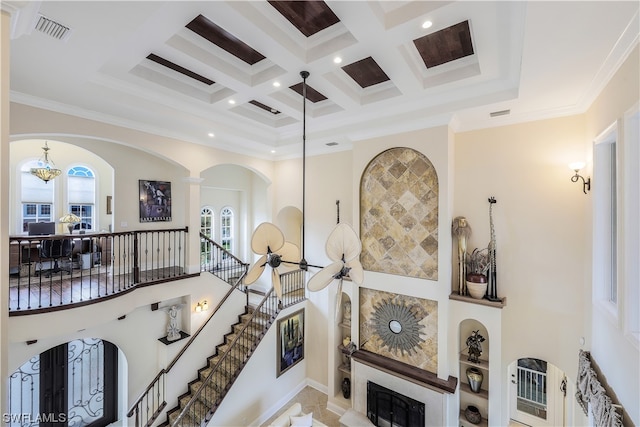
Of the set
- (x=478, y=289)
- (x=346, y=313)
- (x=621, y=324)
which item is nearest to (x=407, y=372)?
(x=478, y=289)

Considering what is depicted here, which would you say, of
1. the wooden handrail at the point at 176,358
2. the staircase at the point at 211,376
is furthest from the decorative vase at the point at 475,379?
the wooden handrail at the point at 176,358

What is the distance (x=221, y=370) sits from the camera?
5691 mm

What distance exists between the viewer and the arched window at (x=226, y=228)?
8773 mm

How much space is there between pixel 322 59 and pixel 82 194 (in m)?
7.20

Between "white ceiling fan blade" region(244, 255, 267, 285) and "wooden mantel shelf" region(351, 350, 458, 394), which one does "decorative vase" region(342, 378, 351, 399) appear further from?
"white ceiling fan blade" region(244, 255, 267, 285)

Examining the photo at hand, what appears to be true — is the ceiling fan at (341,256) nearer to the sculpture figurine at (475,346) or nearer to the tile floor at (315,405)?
the sculpture figurine at (475,346)

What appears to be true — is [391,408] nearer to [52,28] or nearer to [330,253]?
[330,253]

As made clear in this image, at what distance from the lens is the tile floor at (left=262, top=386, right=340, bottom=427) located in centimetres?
548

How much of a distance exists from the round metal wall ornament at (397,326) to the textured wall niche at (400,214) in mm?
640

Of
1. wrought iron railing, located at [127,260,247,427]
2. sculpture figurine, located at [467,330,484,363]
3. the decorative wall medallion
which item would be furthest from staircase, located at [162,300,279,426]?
sculpture figurine, located at [467,330,484,363]

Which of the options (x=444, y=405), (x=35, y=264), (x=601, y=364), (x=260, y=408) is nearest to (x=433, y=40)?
(x=601, y=364)

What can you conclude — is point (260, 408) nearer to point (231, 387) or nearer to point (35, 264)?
point (231, 387)

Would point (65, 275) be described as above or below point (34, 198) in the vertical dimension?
below

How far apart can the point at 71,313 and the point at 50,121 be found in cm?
264
